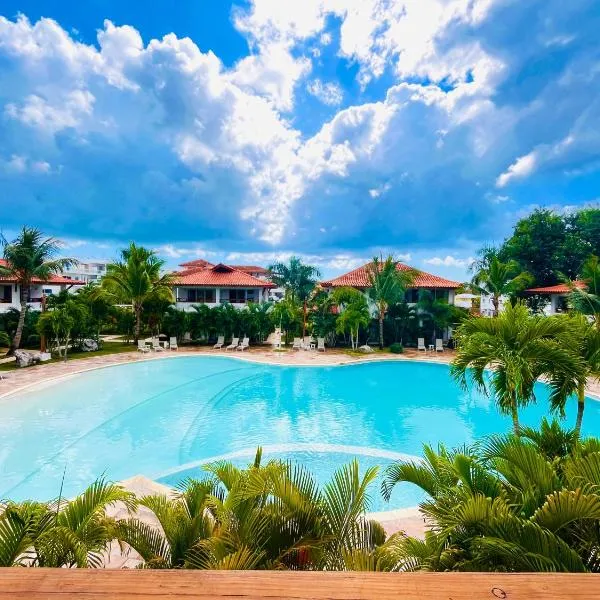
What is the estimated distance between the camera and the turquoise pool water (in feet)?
30.2

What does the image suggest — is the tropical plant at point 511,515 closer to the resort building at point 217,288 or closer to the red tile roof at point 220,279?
the resort building at point 217,288

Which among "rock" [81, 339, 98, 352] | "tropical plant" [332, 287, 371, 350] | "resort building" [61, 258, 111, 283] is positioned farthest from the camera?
"resort building" [61, 258, 111, 283]

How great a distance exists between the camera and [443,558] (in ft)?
9.04

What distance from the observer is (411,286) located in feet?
89.9

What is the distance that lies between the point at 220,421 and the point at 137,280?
615 inches

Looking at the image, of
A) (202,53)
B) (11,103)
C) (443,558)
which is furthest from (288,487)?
(11,103)

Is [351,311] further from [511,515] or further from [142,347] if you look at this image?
[511,515]

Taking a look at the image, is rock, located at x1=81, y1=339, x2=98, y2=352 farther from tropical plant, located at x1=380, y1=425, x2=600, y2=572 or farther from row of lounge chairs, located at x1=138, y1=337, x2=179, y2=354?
tropical plant, located at x1=380, y1=425, x2=600, y2=572

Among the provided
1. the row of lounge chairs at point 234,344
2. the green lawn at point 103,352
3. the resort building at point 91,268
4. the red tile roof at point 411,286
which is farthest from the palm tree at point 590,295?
the resort building at point 91,268

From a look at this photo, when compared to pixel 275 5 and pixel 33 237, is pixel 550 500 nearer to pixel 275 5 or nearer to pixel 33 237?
pixel 275 5

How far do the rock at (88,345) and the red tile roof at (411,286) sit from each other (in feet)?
57.6

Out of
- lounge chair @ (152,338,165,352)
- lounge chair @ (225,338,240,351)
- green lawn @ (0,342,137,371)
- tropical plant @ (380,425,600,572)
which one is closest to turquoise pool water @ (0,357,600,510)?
green lawn @ (0,342,137,371)

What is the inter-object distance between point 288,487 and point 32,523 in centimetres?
211

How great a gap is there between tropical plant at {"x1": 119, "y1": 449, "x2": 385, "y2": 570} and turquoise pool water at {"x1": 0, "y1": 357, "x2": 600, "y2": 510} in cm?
524
